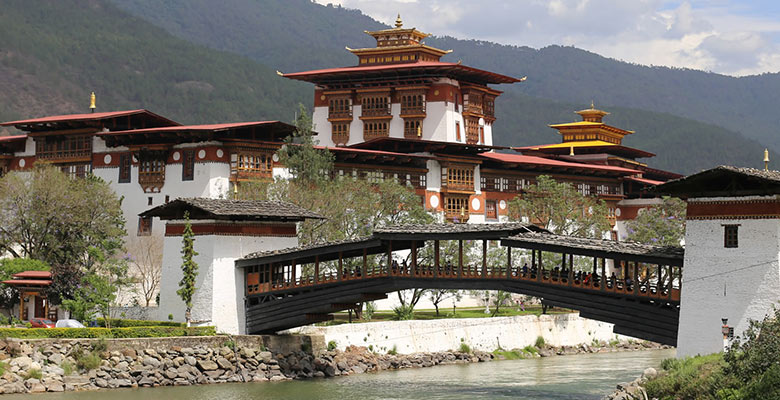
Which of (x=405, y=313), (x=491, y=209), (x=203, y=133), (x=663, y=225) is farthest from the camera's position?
(x=491, y=209)

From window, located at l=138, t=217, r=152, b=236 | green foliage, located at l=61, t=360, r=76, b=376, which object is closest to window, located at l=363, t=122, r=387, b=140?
window, located at l=138, t=217, r=152, b=236

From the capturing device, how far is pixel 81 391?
45344mm

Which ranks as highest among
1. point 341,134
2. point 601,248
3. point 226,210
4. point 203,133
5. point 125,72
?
point 125,72

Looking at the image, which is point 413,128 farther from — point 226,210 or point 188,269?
point 188,269

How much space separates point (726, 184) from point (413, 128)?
5246 centimetres

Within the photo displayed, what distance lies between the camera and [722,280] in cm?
4019

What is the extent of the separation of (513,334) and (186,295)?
20653 mm

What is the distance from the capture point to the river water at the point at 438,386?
150 feet

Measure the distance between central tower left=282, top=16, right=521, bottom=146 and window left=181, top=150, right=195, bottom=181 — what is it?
2240 cm

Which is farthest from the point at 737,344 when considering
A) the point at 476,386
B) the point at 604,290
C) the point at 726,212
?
the point at 476,386

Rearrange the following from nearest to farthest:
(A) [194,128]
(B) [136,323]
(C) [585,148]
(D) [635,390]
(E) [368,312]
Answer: (D) [635,390]
(B) [136,323]
(E) [368,312]
(A) [194,128]
(C) [585,148]

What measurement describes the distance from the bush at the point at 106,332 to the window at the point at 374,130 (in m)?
42.4

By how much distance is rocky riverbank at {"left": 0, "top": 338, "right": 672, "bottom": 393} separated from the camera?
4519 cm

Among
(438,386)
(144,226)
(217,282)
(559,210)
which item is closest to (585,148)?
(559,210)
